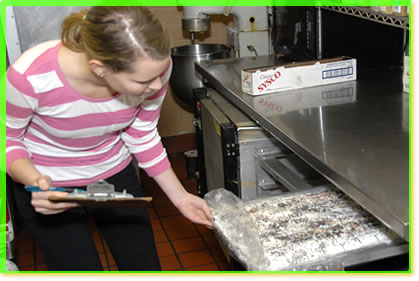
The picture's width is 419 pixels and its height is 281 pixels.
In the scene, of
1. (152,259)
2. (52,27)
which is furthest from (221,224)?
(52,27)

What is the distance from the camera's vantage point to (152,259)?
155cm

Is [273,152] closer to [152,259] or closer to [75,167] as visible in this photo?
[152,259]

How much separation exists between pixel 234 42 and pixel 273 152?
48.9 inches

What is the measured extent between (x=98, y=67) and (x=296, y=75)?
101cm

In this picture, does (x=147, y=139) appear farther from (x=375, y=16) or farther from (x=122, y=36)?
(x=375, y=16)

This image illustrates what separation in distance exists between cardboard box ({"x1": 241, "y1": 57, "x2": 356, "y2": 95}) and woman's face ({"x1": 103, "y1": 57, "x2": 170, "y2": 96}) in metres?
0.79

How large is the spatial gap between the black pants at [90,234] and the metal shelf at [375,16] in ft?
3.15

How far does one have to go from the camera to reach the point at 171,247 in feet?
8.09

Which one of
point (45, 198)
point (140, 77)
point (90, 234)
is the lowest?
point (90, 234)

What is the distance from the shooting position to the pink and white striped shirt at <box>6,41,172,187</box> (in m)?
1.19

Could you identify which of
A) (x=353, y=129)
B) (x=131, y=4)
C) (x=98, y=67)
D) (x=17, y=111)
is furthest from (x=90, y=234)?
(x=353, y=129)

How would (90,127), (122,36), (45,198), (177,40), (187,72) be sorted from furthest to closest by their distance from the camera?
(177,40) < (187,72) < (90,127) < (45,198) < (122,36)

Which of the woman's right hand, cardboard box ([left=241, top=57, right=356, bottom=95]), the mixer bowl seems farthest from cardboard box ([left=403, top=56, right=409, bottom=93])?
the mixer bowl

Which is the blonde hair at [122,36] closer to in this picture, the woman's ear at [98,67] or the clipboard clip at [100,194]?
the woman's ear at [98,67]
